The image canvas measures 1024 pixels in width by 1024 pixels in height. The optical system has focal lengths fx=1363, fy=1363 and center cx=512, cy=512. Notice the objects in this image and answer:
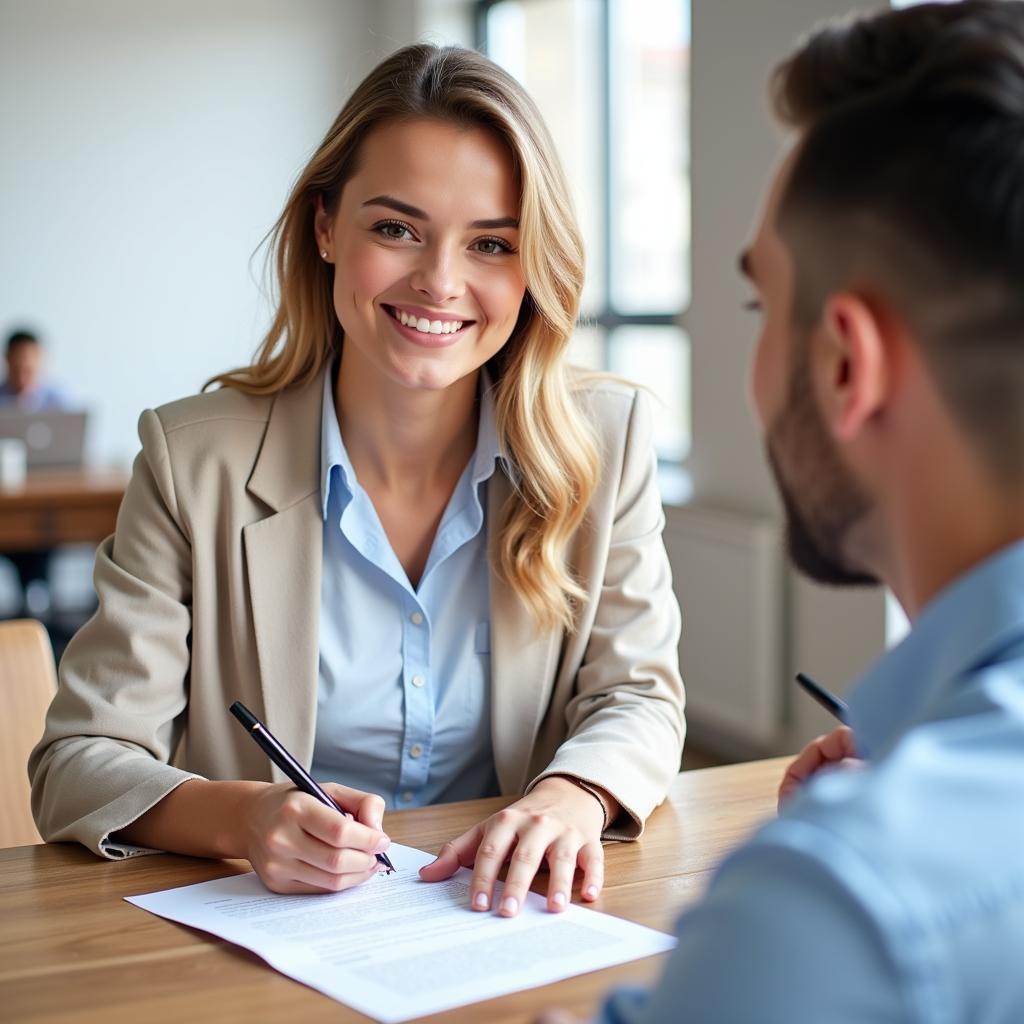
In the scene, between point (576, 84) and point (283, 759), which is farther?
point (576, 84)

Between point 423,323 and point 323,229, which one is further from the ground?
point 323,229

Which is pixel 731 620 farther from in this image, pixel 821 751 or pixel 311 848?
pixel 311 848

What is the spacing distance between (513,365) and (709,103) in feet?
9.53

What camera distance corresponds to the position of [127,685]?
154 cm

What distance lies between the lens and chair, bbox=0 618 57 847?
1.69 meters

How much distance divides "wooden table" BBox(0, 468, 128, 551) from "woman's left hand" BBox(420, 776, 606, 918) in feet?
12.1

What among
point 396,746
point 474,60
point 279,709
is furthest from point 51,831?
point 474,60

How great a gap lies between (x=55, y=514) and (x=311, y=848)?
3891mm

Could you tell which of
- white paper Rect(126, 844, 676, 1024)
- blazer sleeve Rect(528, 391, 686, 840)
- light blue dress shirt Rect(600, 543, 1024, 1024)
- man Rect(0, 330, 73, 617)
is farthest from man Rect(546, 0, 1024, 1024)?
man Rect(0, 330, 73, 617)

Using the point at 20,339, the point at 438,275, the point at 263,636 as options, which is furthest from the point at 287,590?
the point at 20,339

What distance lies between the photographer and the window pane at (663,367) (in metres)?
5.46

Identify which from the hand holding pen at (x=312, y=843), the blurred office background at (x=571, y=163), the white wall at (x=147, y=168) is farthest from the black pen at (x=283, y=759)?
the white wall at (x=147, y=168)

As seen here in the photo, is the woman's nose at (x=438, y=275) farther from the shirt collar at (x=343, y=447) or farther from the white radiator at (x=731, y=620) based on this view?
the white radiator at (x=731, y=620)

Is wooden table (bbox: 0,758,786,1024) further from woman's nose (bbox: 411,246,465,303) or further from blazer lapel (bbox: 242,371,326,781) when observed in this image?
woman's nose (bbox: 411,246,465,303)
